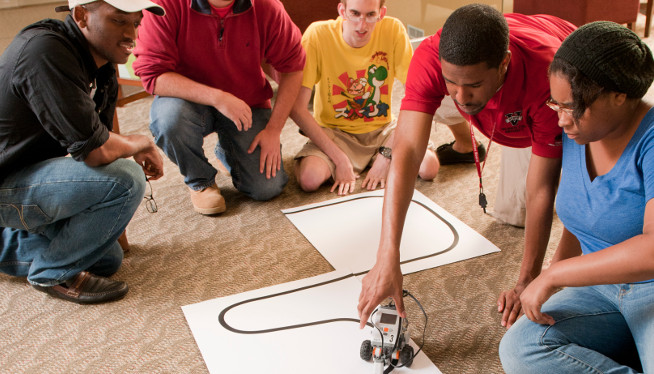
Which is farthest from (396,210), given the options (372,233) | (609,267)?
(372,233)

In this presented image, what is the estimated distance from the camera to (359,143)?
99.3 inches

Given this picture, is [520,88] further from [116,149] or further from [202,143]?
[202,143]

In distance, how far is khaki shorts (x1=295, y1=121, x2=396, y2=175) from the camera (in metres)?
2.50

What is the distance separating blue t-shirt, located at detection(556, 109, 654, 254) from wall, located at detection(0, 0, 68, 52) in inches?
104

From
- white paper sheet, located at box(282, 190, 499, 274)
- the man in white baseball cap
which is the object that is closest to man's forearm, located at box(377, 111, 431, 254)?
white paper sheet, located at box(282, 190, 499, 274)

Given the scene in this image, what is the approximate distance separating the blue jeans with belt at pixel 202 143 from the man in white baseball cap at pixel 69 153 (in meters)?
0.32

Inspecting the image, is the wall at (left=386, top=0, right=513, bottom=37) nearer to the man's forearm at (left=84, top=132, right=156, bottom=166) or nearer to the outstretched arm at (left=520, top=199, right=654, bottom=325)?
the man's forearm at (left=84, top=132, right=156, bottom=166)

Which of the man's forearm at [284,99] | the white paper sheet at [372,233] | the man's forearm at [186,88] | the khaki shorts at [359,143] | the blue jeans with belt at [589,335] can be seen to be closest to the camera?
the blue jeans with belt at [589,335]

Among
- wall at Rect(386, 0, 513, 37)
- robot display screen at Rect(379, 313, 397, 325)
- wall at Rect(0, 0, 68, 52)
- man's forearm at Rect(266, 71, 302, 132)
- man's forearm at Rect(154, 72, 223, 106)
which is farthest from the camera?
wall at Rect(386, 0, 513, 37)

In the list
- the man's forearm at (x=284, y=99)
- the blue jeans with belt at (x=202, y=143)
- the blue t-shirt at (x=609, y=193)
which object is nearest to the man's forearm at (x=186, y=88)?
the blue jeans with belt at (x=202, y=143)

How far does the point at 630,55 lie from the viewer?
1.14 metres

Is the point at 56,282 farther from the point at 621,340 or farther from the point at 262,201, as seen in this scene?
the point at 621,340

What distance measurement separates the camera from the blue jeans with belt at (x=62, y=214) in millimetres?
1713

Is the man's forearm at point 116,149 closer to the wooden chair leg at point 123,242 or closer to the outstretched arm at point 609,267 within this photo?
the wooden chair leg at point 123,242
